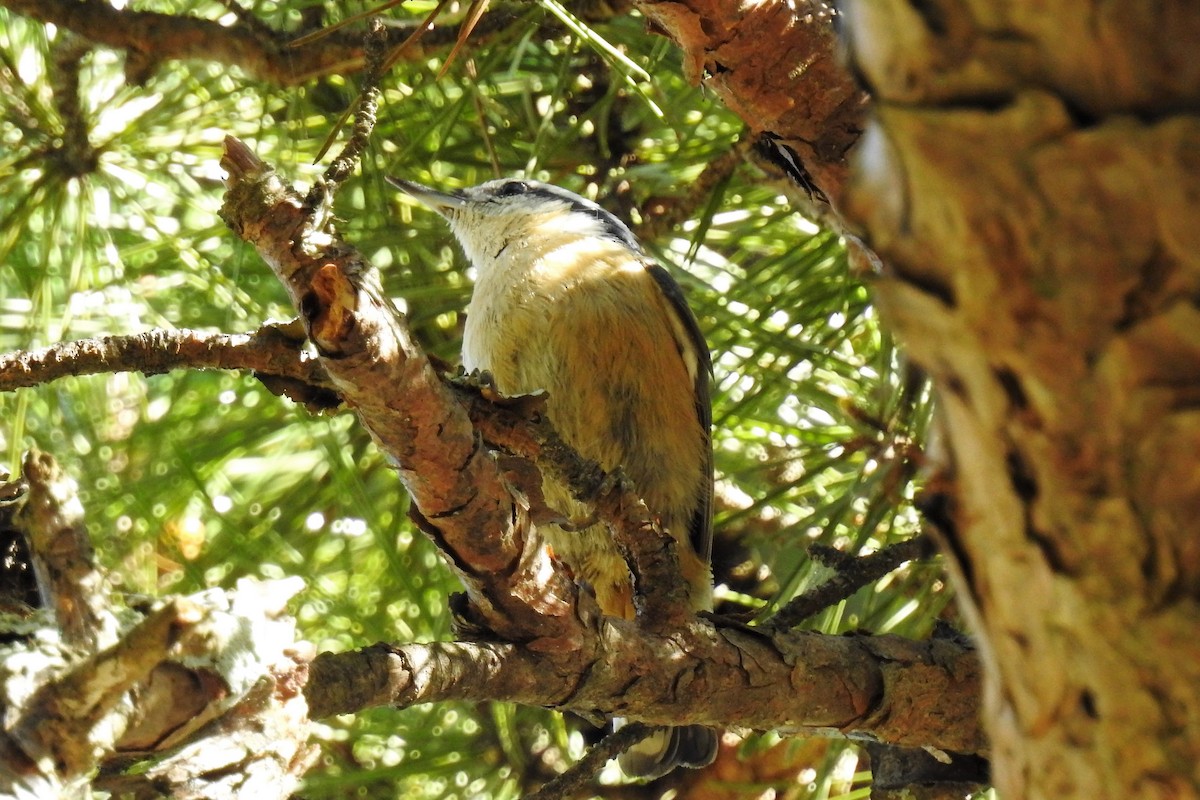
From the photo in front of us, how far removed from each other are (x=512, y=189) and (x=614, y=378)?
2.29 ft

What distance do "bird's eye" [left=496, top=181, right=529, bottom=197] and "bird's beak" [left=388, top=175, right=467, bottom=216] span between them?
3.6 inches

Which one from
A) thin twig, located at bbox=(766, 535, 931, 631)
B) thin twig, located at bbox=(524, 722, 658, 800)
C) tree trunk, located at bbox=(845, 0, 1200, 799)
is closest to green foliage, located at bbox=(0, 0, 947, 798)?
thin twig, located at bbox=(766, 535, 931, 631)

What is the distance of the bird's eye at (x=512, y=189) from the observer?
2.83 metres

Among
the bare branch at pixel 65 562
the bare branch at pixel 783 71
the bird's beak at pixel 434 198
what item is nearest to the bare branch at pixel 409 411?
the bare branch at pixel 65 562

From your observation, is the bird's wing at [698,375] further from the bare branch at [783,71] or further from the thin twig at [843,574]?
the bare branch at [783,71]

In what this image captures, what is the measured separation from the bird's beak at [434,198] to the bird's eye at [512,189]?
9cm

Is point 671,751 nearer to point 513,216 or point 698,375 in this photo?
point 698,375

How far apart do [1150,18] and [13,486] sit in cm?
120

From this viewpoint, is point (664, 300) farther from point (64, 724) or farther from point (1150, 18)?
point (1150, 18)

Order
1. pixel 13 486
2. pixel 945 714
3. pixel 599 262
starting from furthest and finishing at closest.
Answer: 1. pixel 599 262
2. pixel 945 714
3. pixel 13 486

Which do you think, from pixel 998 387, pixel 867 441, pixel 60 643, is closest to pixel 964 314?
pixel 998 387

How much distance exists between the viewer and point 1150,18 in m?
0.46

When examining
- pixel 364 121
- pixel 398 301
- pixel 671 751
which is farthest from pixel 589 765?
pixel 398 301

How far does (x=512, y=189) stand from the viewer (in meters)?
2.87
